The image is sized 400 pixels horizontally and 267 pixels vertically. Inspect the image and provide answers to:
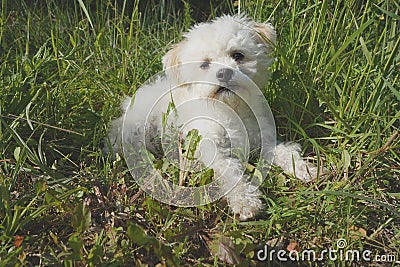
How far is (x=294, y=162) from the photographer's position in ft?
8.34

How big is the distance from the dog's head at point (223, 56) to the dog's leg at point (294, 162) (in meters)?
0.35

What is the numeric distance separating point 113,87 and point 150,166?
33.5 inches

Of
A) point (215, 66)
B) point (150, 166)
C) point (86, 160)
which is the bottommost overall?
point (86, 160)

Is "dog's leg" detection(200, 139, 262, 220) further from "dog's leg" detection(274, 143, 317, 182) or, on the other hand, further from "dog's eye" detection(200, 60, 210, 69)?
"dog's eye" detection(200, 60, 210, 69)

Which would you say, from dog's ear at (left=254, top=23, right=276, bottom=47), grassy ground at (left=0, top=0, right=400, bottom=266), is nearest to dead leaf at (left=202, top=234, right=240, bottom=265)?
grassy ground at (left=0, top=0, right=400, bottom=266)

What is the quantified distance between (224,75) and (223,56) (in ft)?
0.44

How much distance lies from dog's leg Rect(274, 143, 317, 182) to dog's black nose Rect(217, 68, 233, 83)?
1.59ft

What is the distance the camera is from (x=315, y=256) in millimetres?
2068

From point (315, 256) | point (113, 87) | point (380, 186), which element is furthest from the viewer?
point (113, 87)

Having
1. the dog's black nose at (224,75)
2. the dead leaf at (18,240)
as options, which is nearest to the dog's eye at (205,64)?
the dog's black nose at (224,75)

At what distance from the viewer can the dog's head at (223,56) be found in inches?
98.7

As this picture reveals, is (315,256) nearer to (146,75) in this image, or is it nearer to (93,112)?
(93,112)

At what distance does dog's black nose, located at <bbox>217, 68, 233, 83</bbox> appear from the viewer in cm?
247

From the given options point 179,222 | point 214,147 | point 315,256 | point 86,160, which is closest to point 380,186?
point 315,256
